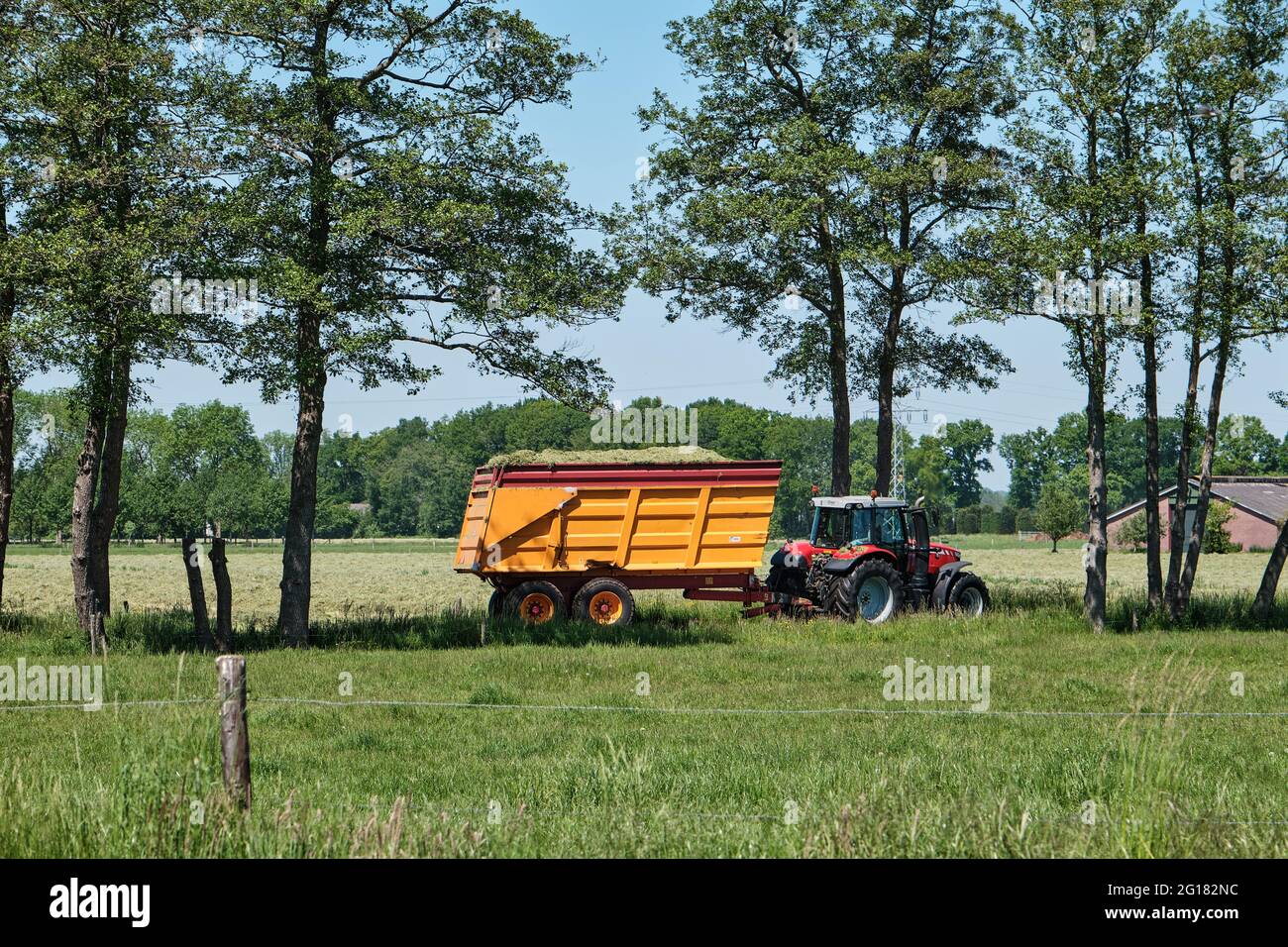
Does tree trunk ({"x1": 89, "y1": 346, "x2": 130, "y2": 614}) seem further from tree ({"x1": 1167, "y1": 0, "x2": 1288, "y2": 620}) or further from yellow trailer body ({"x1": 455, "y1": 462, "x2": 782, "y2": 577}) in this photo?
tree ({"x1": 1167, "y1": 0, "x2": 1288, "y2": 620})

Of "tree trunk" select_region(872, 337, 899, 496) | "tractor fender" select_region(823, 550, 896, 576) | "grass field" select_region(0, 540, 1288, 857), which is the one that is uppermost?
"tree trunk" select_region(872, 337, 899, 496)

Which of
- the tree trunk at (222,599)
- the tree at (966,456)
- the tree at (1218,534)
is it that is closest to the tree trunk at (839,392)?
the tree trunk at (222,599)

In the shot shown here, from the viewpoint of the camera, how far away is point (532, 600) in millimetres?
22453

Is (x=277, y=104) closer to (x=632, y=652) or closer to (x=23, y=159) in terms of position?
(x=23, y=159)

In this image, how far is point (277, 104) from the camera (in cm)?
1845

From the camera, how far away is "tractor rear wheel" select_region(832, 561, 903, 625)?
2214 cm

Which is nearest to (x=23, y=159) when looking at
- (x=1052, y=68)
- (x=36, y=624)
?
(x=36, y=624)

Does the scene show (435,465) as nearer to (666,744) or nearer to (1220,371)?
(1220,371)

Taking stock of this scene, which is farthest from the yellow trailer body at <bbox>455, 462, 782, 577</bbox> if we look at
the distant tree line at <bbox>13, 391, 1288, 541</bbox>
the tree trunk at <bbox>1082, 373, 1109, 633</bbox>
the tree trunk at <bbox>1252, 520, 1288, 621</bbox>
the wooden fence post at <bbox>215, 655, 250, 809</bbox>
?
the distant tree line at <bbox>13, 391, 1288, 541</bbox>

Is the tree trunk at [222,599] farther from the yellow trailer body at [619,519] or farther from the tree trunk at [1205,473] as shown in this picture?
the tree trunk at [1205,473]

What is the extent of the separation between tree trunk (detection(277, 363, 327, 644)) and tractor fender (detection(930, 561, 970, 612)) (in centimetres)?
1123

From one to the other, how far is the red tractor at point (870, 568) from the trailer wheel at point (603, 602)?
2.97m

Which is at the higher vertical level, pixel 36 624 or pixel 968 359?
pixel 968 359
